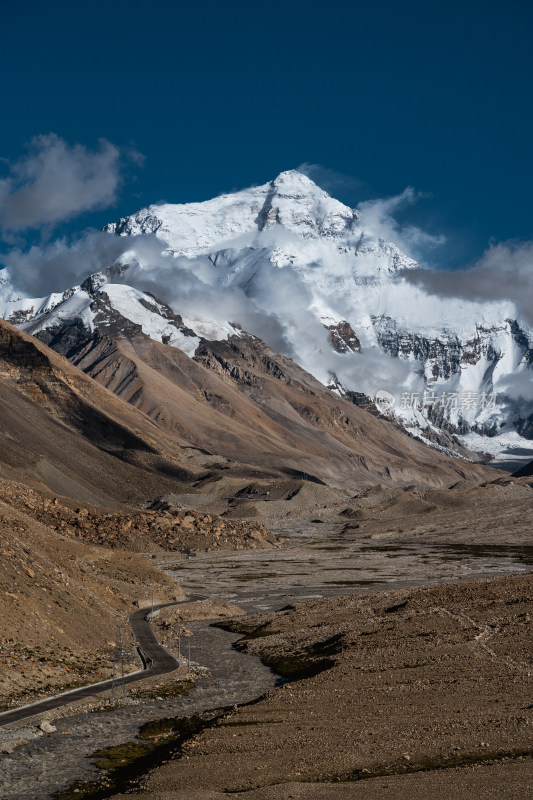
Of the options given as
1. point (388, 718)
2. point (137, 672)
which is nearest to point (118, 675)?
point (137, 672)

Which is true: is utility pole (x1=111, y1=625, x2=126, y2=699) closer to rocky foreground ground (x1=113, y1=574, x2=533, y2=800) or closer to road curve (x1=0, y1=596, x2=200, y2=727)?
road curve (x1=0, y1=596, x2=200, y2=727)

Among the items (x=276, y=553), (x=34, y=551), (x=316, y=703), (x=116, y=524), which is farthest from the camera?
(x=276, y=553)

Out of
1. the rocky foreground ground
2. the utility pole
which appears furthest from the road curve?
the rocky foreground ground

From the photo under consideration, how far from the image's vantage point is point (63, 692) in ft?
145

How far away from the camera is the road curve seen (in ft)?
130

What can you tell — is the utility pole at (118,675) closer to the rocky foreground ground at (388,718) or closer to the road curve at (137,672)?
the road curve at (137,672)

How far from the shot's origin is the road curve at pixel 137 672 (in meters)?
39.6

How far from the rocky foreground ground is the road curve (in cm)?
703

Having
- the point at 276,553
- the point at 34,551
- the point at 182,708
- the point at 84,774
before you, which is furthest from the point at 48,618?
the point at 276,553

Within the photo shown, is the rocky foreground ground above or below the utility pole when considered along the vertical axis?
above

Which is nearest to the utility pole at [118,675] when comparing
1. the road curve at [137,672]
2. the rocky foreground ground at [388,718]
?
the road curve at [137,672]

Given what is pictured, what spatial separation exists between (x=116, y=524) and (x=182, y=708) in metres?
105

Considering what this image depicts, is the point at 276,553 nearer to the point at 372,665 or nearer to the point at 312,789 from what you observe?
the point at 372,665

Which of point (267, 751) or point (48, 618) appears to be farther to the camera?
point (48, 618)
